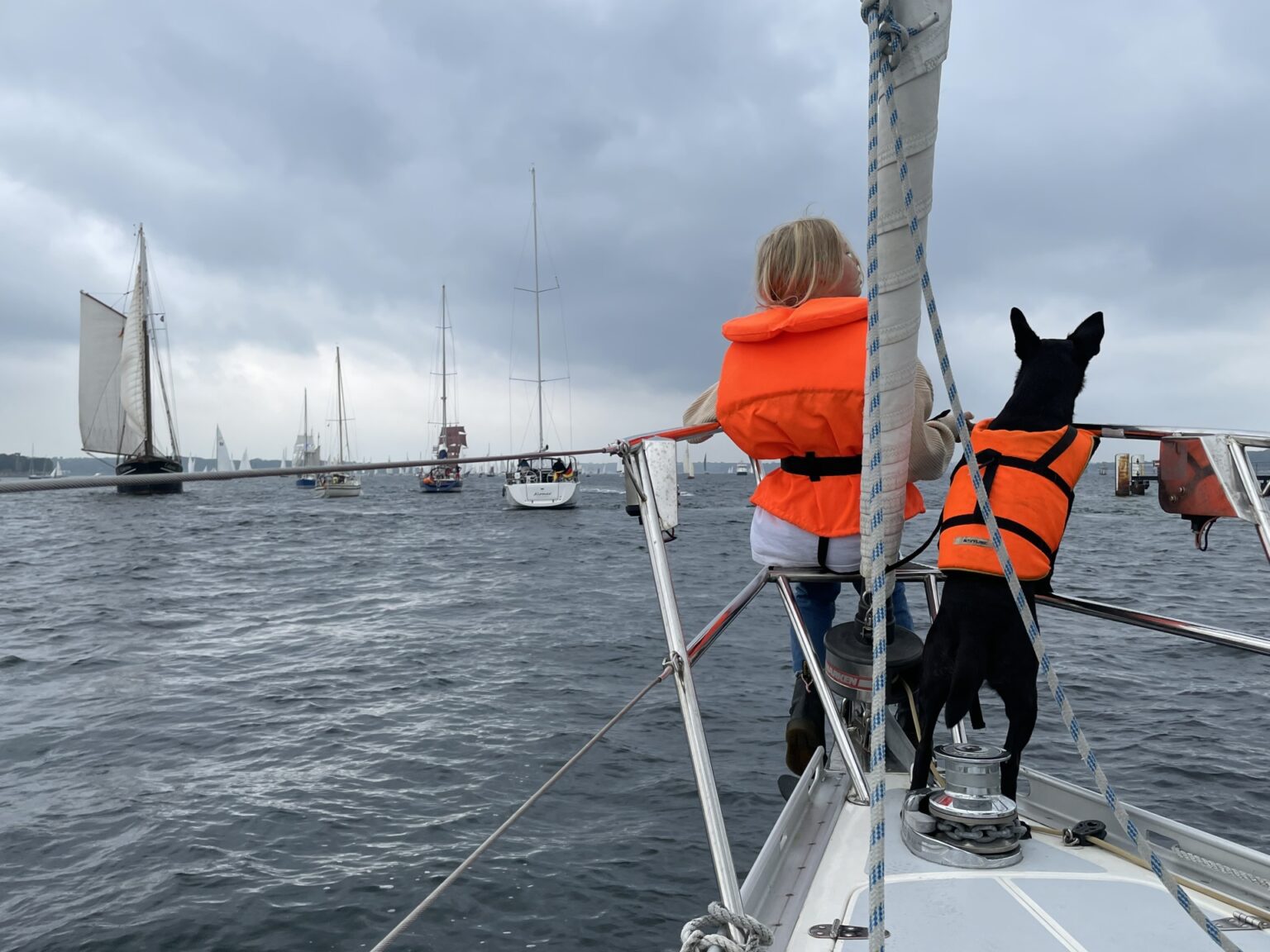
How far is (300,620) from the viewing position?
37.9ft

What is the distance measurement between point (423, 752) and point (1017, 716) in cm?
483

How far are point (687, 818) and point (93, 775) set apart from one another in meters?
4.23

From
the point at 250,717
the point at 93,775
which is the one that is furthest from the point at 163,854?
the point at 250,717

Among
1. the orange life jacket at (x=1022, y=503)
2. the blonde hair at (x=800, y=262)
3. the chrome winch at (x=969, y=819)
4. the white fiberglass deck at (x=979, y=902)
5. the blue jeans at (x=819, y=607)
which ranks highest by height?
the blonde hair at (x=800, y=262)

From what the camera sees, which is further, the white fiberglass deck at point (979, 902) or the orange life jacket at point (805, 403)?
the orange life jacket at point (805, 403)

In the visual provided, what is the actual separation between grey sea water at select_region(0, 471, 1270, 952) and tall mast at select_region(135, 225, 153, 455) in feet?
129

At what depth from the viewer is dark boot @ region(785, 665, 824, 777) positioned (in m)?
2.53

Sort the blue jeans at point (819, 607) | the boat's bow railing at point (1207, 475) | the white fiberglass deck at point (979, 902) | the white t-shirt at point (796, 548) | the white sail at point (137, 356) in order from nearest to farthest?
the white fiberglass deck at point (979, 902) → the boat's bow railing at point (1207, 475) → the white t-shirt at point (796, 548) → the blue jeans at point (819, 607) → the white sail at point (137, 356)

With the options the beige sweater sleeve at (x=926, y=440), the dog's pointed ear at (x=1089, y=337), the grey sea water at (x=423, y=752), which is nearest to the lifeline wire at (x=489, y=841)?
the beige sweater sleeve at (x=926, y=440)

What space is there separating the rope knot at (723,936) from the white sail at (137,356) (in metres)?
55.8

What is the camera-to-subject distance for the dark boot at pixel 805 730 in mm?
2533

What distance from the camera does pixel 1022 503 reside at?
1.94 m

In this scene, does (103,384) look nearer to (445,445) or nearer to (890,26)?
(445,445)

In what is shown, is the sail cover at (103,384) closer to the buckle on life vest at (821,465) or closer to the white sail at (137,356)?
the white sail at (137,356)
